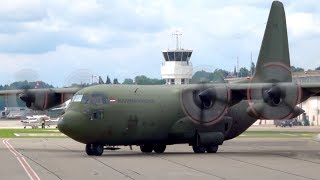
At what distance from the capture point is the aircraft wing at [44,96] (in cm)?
4422

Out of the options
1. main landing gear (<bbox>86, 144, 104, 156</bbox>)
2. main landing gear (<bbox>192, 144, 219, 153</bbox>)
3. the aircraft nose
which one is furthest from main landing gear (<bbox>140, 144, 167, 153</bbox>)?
the aircraft nose

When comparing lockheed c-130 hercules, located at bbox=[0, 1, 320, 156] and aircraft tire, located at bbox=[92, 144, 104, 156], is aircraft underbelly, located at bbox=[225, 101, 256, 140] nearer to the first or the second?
lockheed c-130 hercules, located at bbox=[0, 1, 320, 156]

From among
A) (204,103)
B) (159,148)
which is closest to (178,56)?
(159,148)

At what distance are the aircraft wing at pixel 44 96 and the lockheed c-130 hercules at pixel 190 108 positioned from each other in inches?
258

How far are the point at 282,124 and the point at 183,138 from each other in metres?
70.8

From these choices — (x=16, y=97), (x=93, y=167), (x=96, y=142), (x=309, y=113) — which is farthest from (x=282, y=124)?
(x=93, y=167)

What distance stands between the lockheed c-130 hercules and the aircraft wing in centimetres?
656

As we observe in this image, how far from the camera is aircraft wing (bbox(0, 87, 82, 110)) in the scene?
145ft

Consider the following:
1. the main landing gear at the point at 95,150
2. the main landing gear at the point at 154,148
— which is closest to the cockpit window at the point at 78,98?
the main landing gear at the point at 95,150

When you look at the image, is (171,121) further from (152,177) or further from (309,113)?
(309,113)

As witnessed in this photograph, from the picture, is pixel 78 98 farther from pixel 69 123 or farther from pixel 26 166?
pixel 26 166

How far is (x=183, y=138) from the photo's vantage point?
39.8 metres

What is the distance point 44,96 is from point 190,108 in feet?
33.1

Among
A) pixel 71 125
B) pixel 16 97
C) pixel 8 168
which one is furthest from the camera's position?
pixel 16 97
